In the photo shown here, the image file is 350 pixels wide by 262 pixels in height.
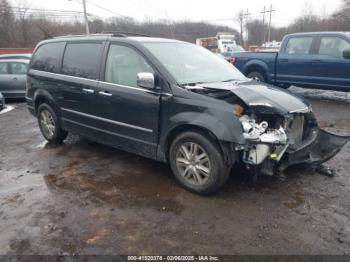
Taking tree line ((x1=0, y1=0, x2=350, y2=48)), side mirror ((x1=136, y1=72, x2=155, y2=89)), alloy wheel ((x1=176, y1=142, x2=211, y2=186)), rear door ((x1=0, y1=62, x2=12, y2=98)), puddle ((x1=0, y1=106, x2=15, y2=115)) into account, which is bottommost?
puddle ((x1=0, y1=106, x2=15, y2=115))

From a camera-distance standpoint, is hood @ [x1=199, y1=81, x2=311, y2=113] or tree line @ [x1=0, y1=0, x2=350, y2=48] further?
tree line @ [x1=0, y1=0, x2=350, y2=48]

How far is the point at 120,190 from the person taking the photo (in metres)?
3.78

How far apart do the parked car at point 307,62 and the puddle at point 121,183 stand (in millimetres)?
6235

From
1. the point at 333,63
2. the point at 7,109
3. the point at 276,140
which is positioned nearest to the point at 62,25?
the point at 7,109

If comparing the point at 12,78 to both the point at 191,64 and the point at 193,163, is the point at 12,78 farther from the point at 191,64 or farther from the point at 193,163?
the point at 193,163

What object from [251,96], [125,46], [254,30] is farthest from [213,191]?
[254,30]

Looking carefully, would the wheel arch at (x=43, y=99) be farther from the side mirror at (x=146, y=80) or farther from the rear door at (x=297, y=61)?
the rear door at (x=297, y=61)

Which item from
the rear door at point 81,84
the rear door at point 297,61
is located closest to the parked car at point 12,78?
the rear door at point 81,84

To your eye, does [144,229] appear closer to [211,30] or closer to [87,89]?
[87,89]

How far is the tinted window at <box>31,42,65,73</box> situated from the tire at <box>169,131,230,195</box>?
274 cm

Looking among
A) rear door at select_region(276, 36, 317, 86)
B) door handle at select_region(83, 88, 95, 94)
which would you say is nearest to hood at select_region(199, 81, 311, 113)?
door handle at select_region(83, 88, 95, 94)

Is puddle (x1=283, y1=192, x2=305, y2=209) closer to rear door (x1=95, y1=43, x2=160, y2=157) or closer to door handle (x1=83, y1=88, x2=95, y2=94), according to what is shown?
rear door (x1=95, y1=43, x2=160, y2=157)

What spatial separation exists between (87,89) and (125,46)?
88 centimetres

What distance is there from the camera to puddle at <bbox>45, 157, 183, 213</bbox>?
3.50 metres
